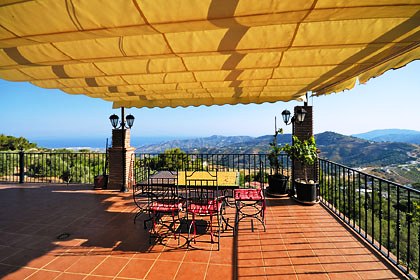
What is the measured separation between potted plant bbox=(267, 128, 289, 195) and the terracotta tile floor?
1028 millimetres

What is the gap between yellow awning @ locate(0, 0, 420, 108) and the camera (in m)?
1.79

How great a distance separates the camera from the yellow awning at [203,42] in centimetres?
179

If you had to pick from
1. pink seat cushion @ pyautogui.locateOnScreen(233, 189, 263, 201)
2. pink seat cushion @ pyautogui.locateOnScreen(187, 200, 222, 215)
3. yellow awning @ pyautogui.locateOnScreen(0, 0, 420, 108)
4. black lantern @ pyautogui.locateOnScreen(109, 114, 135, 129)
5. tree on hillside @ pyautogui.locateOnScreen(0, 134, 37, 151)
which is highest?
yellow awning @ pyautogui.locateOnScreen(0, 0, 420, 108)

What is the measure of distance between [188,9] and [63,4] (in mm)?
967

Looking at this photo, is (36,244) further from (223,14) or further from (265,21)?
(265,21)

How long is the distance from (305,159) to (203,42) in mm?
3785

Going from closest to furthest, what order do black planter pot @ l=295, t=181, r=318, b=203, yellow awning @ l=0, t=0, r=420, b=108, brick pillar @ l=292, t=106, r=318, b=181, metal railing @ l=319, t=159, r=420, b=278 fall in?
yellow awning @ l=0, t=0, r=420, b=108 < metal railing @ l=319, t=159, r=420, b=278 < black planter pot @ l=295, t=181, r=318, b=203 < brick pillar @ l=292, t=106, r=318, b=181

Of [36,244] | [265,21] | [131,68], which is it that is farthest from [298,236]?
[36,244]

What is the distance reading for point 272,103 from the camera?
657cm

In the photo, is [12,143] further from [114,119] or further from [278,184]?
[278,184]

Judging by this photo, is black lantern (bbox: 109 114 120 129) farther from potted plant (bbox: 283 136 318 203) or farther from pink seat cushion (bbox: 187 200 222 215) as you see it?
potted plant (bbox: 283 136 318 203)

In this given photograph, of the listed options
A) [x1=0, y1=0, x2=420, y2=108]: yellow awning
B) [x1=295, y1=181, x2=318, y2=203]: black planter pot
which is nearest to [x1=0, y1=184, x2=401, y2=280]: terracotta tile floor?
[x1=295, y1=181, x2=318, y2=203]: black planter pot

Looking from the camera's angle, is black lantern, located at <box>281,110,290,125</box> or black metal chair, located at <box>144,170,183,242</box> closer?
black metal chair, located at <box>144,170,183,242</box>

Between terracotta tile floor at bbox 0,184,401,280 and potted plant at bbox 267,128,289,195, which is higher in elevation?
potted plant at bbox 267,128,289,195
